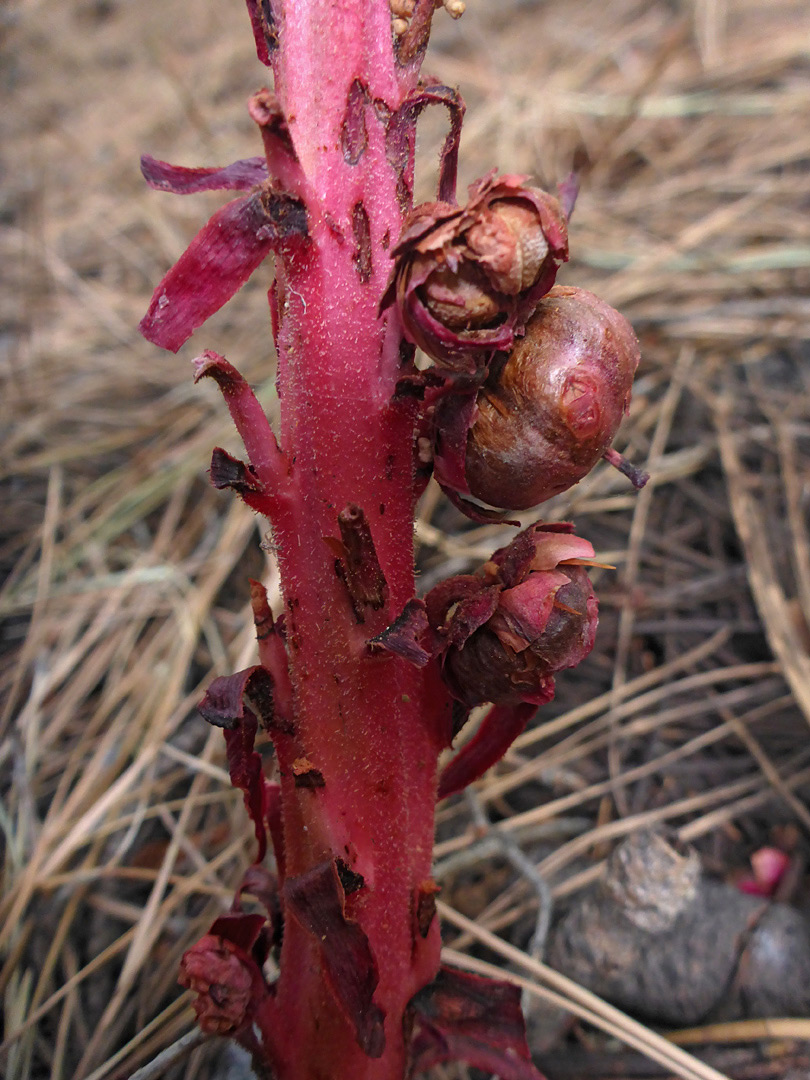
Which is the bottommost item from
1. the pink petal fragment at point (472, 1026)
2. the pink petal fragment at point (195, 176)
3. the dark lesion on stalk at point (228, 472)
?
the pink petal fragment at point (472, 1026)

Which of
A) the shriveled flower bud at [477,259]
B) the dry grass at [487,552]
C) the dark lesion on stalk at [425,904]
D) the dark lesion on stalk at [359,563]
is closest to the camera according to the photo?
the shriveled flower bud at [477,259]

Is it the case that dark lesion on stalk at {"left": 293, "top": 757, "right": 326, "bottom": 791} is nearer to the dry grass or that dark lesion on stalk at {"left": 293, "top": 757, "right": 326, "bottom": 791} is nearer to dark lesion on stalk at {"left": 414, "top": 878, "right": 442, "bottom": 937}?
dark lesion on stalk at {"left": 414, "top": 878, "right": 442, "bottom": 937}

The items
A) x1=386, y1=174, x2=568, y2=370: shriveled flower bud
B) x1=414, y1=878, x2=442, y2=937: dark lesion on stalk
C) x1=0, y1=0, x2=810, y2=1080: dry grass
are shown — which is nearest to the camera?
x1=386, y1=174, x2=568, y2=370: shriveled flower bud

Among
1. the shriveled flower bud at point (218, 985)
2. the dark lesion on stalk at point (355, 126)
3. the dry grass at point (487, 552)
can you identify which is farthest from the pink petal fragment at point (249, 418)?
the dry grass at point (487, 552)

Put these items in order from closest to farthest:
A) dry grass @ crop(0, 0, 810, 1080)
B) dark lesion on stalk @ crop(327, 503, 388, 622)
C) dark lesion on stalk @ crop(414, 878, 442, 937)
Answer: dark lesion on stalk @ crop(327, 503, 388, 622), dark lesion on stalk @ crop(414, 878, 442, 937), dry grass @ crop(0, 0, 810, 1080)

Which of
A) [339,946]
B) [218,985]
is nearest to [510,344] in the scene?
[339,946]

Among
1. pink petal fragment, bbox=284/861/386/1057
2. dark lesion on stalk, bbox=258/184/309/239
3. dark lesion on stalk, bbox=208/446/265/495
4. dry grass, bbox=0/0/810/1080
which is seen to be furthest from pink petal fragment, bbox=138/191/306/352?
dry grass, bbox=0/0/810/1080

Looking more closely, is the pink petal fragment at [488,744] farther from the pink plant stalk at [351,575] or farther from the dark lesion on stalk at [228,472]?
the dark lesion on stalk at [228,472]

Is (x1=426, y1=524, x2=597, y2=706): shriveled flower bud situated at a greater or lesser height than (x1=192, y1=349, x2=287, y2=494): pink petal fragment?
lesser
